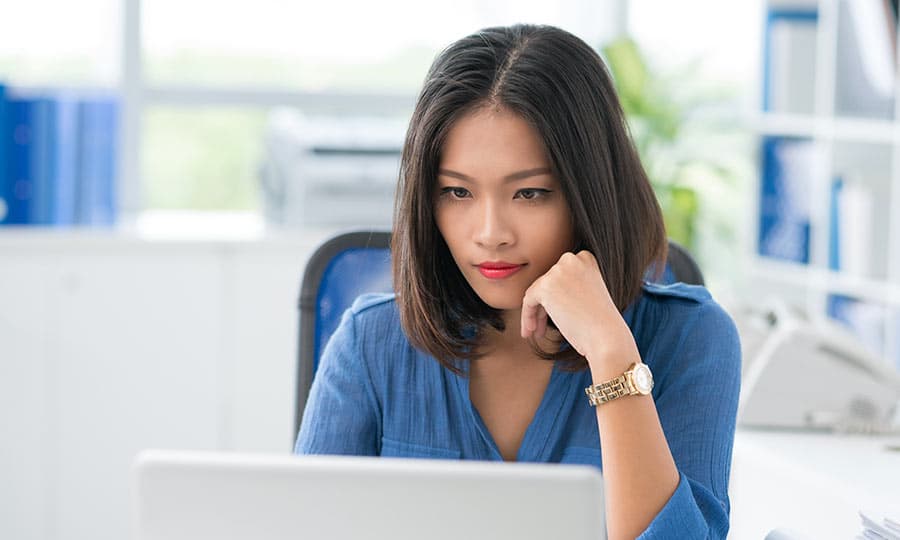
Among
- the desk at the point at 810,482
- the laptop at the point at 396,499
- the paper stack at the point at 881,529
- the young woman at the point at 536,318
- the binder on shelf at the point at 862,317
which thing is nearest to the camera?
the laptop at the point at 396,499

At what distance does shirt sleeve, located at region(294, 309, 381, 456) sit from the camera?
55.7 inches

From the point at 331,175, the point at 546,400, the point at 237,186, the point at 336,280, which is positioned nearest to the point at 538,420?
the point at 546,400

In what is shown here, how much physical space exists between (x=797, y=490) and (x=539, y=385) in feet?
1.51

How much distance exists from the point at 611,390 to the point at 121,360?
2.21 m

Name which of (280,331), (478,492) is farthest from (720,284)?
(478,492)

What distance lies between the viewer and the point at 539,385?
1470 mm

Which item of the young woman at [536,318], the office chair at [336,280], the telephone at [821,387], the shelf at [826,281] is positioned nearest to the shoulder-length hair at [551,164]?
the young woman at [536,318]

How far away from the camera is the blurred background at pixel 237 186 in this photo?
3162mm

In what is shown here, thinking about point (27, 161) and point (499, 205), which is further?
point (27, 161)

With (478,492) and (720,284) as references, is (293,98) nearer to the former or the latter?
(720,284)

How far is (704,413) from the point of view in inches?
53.7

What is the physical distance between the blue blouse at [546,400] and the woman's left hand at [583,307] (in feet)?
0.39

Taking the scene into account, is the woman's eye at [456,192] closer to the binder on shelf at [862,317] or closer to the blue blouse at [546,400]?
the blue blouse at [546,400]

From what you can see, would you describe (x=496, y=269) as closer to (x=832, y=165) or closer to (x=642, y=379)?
(x=642, y=379)
